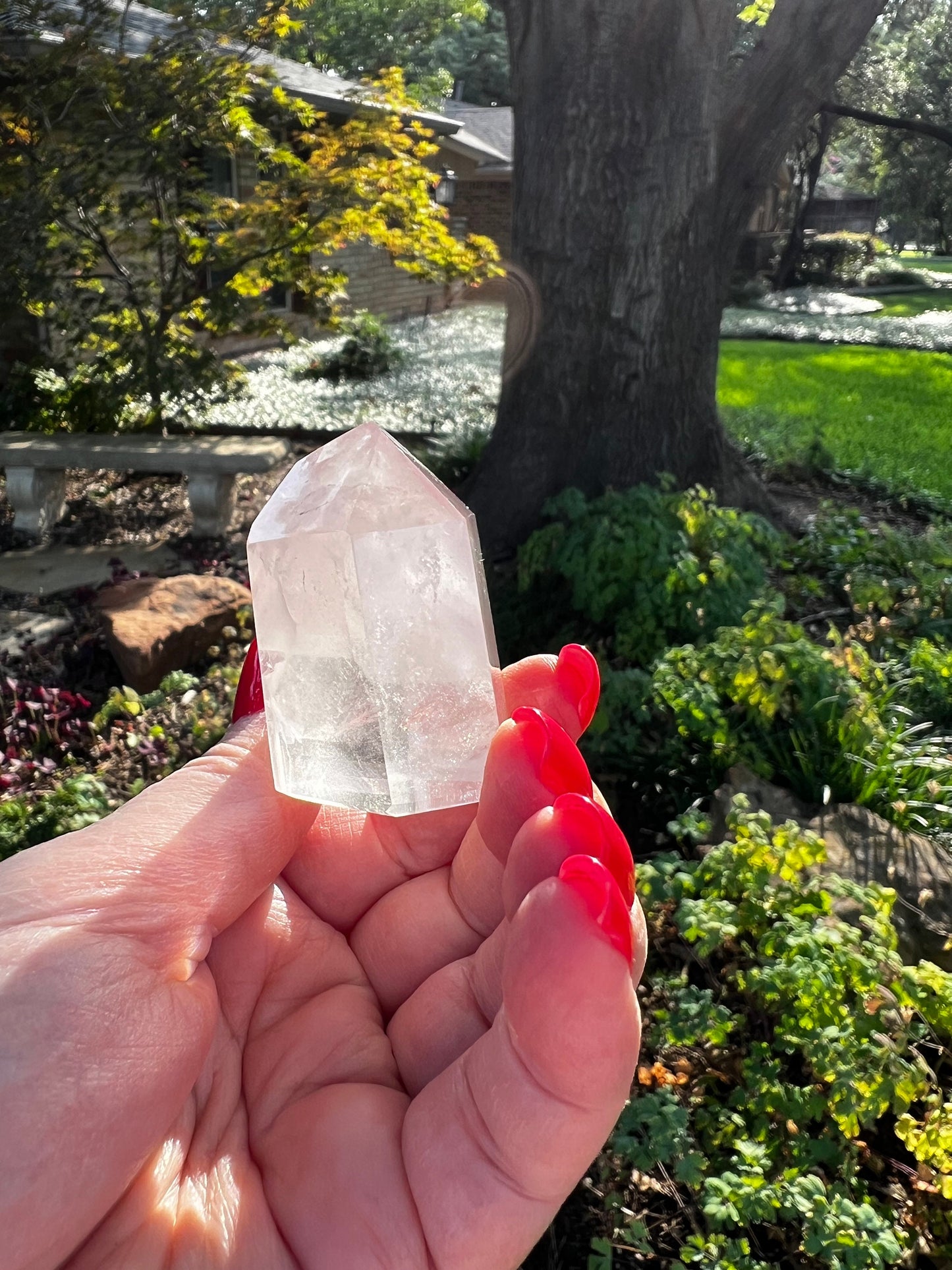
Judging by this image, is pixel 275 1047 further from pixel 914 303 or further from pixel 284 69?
pixel 914 303

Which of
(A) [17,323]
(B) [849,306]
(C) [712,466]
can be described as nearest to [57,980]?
(C) [712,466]

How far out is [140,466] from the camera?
6.37 meters

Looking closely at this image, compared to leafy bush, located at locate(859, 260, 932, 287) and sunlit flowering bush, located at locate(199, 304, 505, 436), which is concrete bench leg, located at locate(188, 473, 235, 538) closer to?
sunlit flowering bush, located at locate(199, 304, 505, 436)

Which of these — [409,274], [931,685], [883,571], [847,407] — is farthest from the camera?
[409,274]

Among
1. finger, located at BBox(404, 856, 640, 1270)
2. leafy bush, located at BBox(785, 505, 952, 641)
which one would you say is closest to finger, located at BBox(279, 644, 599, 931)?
finger, located at BBox(404, 856, 640, 1270)

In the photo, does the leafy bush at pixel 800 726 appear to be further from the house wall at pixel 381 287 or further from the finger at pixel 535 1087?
the house wall at pixel 381 287

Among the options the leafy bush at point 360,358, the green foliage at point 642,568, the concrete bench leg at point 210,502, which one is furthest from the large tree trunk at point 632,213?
the leafy bush at point 360,358

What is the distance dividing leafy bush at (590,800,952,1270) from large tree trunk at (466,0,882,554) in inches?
123

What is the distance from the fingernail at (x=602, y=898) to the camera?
93 cm

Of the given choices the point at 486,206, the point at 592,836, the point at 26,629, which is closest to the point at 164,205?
the point at 26,629

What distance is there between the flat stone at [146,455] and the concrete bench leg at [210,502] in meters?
0.07

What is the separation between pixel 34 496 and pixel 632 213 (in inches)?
168

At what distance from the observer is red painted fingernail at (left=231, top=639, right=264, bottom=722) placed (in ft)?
4.79

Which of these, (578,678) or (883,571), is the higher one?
(578,678)
